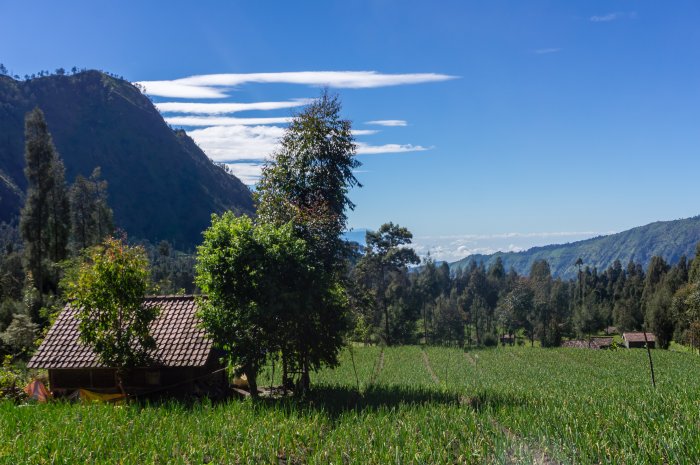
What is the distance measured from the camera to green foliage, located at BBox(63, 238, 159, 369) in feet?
62.3

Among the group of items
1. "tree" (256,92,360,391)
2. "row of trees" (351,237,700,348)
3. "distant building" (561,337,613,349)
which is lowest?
"distant building" (561,337,613,349)

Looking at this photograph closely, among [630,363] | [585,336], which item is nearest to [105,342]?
[630,363]

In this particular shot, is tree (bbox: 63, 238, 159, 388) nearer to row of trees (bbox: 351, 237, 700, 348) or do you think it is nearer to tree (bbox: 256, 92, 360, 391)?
tree (bbox: 256, 92, 360, 391)

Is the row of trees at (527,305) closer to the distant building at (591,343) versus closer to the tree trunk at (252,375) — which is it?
the distant building at (591,343)

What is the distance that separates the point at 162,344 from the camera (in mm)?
21797

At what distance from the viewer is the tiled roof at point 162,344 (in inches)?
833

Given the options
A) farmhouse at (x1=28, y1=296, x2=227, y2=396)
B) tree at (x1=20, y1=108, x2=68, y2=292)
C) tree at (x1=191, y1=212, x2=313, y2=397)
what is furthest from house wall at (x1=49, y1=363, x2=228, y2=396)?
tree at (x1=20, y1=108, x2=68, y2=292)

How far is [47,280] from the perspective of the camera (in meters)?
47.8

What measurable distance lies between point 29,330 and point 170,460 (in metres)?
26.9

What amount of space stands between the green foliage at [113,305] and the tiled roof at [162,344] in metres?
1.28

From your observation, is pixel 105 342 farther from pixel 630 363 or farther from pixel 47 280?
pixel 630 363

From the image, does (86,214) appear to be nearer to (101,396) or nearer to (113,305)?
(101,396)

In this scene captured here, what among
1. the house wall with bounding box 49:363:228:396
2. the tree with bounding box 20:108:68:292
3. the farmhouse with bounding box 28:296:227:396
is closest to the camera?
the farmhouse with bounding box 28:296:227:396

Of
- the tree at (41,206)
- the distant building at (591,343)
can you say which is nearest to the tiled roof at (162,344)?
the tree at (41,206)
